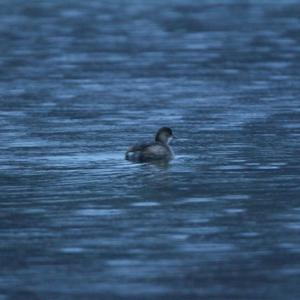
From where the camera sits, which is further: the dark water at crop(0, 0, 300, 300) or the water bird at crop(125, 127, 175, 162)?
the water bird at crop(125, 127, 175, 162)

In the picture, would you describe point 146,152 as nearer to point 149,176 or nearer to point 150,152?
point 150,152

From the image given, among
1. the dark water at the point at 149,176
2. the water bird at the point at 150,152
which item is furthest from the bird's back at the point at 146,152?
the dark water at the point at 149,176

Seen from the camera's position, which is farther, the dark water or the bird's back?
the bird's back

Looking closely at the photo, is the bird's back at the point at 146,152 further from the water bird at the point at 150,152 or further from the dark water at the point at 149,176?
the dark water at the point at 149,176

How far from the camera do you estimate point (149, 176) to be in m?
15.6

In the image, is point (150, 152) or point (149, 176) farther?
point (150, 152)

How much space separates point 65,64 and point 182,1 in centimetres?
2584

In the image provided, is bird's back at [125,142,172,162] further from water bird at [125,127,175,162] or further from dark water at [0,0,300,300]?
dark water at [0,0,300,300]

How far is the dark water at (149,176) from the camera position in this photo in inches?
432

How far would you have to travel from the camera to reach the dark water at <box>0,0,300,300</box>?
10984mm

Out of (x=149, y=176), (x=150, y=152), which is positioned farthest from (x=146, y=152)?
(x=149, y=176)

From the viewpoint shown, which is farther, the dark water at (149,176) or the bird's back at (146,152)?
the bird's back at (146,152)

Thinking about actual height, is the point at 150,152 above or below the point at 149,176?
above

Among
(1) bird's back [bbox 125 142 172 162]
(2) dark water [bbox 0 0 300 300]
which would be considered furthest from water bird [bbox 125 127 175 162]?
(2) dark water [bbox 0 0 300 300]
